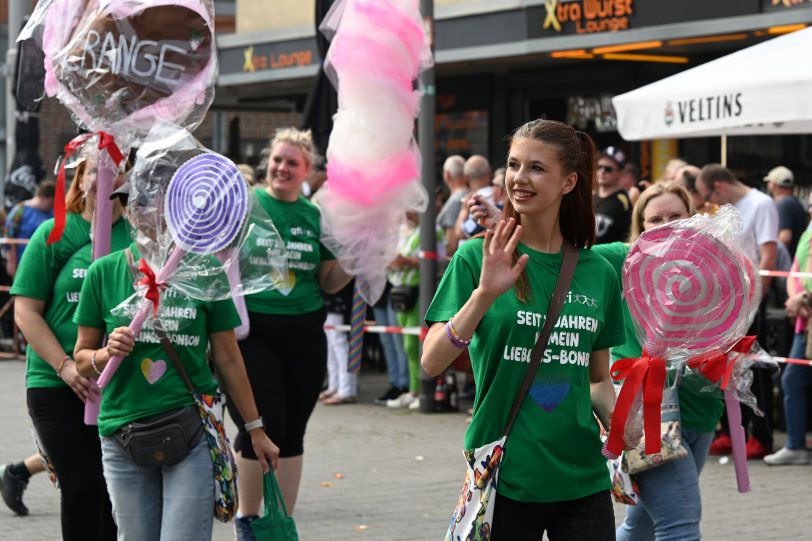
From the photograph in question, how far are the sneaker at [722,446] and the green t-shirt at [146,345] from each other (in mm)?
5842

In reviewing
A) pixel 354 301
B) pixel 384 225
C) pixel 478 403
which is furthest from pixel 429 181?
pixel 478 403

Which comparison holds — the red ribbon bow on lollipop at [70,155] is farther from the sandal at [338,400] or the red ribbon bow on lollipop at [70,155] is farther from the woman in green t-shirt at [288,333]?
the sandal at [338,400]

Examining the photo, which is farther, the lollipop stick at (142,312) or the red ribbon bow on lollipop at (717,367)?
the red ribbon bow on lollipop at (717,367)

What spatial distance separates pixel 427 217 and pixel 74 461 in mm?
6997

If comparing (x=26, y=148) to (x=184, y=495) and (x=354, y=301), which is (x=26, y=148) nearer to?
(x=354, y=301)

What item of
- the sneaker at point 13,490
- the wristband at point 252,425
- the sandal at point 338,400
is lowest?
the sandal at point 338,400

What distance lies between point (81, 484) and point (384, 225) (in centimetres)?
228

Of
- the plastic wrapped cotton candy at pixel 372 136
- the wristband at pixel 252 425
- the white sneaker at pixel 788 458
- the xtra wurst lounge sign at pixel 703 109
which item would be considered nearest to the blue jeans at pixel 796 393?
the white sneaker at pixel 788 458

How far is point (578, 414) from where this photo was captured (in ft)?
13.7

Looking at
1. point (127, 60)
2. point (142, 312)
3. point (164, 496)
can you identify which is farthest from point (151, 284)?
point (127, 60)

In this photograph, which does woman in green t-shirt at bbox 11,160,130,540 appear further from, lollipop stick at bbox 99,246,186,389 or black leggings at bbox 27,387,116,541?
lollipop stick at bbox 99,246,186,389

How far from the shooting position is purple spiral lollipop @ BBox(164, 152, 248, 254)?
5.04 meters

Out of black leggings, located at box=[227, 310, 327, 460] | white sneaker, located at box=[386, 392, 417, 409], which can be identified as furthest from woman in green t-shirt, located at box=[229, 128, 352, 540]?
white sneaker, located at box=[386, 392, 417, 409]

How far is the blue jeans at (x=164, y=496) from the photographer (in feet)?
16.1
